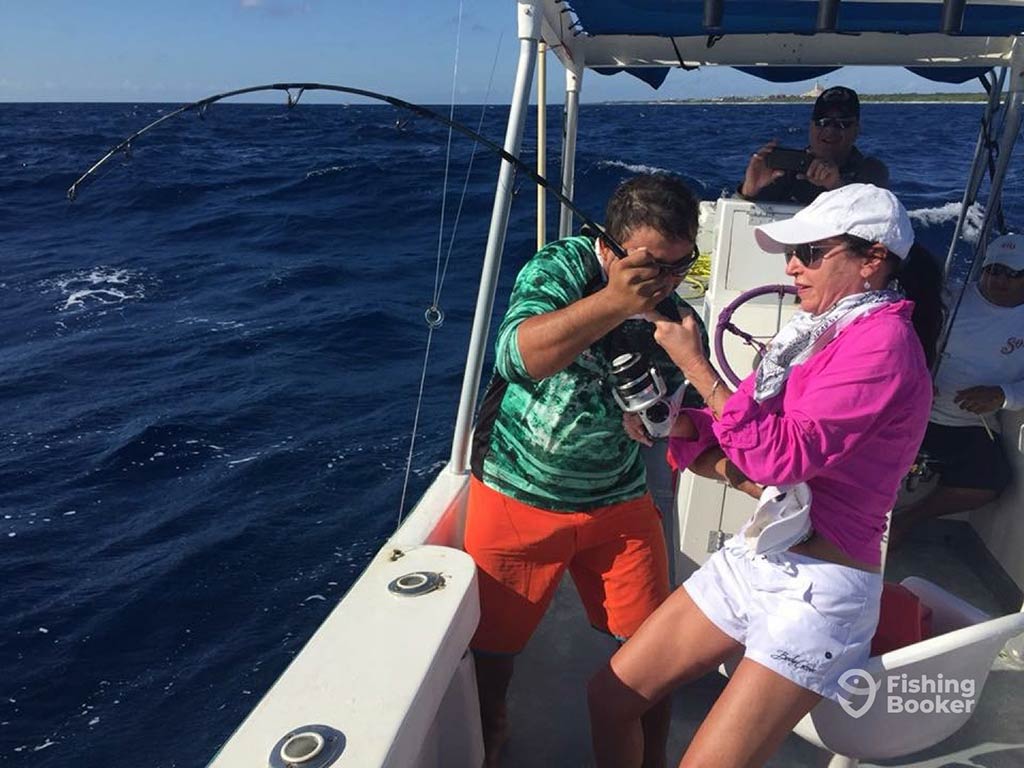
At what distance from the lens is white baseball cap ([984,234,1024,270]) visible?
3074 mm

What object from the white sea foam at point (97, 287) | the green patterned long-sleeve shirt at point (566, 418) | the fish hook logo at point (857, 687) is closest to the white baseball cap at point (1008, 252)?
the green patterned long-sleeve shirt at point (566, 418)

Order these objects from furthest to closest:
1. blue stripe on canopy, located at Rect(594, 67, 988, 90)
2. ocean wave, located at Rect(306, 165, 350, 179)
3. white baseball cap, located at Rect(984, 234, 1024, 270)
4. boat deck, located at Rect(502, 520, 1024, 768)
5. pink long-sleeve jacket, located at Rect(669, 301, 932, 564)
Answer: ocean wave, located at Rect(306, 165, 350, 179)
blue stripe on canopy, located at Rect(594, 67, 988, 90)
white baseball cap, located at Rect(984, 234, 1024, 270)
boat deck, located at Rect(502, 520, 1024, 768)
pink long-sleeve jacket, located at Rect(669, 301, 932, 564)

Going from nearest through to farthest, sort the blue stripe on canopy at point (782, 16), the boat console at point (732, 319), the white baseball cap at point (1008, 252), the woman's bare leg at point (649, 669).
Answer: the woman's bare leg at point (649, 669)
the boat console at point (732, 319)
the blue stripe on canopy at point (782, 16)
the white baseball cap at point (1008, 252)

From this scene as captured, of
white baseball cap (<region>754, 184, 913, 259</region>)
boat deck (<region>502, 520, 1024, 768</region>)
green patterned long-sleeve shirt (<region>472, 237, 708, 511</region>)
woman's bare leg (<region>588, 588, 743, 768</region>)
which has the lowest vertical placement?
boat deck (<region>502, 520, 1024, 768</region>)

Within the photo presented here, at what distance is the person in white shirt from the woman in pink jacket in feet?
5.13

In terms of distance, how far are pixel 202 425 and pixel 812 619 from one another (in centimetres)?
646

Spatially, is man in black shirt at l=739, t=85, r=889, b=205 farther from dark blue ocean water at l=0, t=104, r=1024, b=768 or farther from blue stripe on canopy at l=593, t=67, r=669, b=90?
dark blue ocean water at l=0, t=104, r=1024, b=768

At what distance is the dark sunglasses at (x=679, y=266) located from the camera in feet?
5.40

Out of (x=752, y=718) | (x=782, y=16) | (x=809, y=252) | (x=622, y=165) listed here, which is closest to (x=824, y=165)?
(x=782, y=16)

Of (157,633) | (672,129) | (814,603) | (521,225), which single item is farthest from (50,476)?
(672,129)

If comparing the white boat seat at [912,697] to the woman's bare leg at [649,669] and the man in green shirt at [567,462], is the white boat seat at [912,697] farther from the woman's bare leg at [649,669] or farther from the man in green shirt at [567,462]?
the man in green shirt at [567,462]

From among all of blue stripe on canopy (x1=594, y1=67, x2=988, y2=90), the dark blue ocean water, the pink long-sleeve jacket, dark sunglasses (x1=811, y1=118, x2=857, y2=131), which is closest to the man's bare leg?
the pink long-sleeve jacket

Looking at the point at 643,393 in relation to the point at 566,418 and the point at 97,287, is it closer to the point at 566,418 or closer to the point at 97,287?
the point at 566,418

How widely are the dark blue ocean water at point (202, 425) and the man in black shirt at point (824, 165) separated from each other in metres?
1.39
